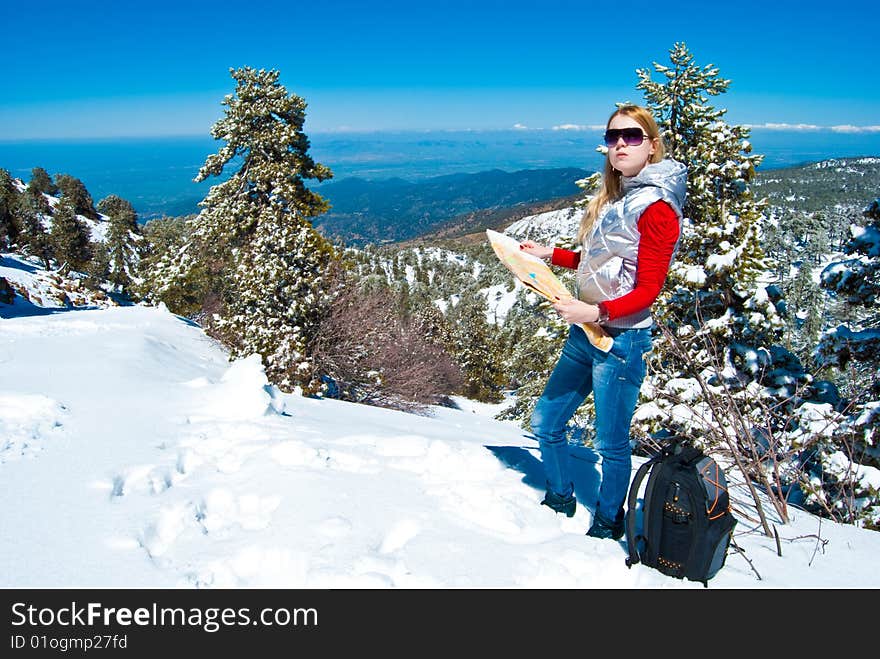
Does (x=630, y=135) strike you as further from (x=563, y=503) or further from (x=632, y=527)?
(x=563, y=503)

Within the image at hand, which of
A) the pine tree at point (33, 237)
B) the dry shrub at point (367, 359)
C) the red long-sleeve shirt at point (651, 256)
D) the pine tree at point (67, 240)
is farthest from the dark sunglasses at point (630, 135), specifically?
the pine tree at point (33, 237)

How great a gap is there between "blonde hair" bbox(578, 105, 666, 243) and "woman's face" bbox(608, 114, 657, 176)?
22 mm

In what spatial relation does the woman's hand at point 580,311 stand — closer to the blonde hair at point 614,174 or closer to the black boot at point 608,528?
the blonde hair at point 614,174

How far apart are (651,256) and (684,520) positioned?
1.55m

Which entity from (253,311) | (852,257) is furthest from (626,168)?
(253,311)

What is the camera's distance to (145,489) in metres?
3.57

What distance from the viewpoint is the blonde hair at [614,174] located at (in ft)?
9.70

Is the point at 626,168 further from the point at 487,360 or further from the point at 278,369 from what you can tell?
the point at 487,360

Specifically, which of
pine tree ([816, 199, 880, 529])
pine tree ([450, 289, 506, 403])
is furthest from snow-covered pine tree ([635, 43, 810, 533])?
pine tree ([450, 289, 506, 403])

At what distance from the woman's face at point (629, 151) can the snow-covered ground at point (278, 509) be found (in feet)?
7.86

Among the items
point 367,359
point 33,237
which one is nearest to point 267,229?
point 367,359

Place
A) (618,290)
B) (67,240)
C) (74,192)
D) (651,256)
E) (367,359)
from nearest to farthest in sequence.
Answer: (651,256), (618,290), (367,359), (67,240), (74,192)

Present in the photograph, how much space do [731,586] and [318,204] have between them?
1864cm

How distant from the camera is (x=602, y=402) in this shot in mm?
3209
